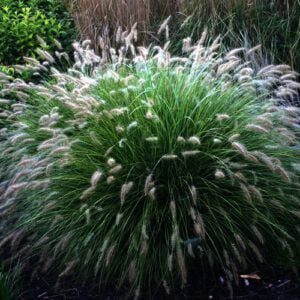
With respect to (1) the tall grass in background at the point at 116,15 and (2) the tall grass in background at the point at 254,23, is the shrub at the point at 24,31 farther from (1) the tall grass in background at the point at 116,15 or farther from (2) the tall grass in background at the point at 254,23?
(2) the tall grass in background at the point at 254,23

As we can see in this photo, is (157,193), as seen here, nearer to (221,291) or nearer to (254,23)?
(221,291)

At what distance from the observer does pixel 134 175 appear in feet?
12.4

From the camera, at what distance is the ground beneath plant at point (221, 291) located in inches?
139

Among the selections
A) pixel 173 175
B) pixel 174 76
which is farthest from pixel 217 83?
pixel 173 175

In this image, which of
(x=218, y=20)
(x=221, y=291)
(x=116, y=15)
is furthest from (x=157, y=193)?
(x=116, y=15)

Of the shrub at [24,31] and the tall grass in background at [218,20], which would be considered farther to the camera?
the shrub at [24,31]

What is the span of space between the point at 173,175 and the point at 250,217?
1.87ft

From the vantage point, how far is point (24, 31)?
6727 millimetres

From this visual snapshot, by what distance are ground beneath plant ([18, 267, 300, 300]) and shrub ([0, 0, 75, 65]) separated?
3.53m

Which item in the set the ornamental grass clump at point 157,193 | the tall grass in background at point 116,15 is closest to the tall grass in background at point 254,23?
the tall grass in background at point 116,15

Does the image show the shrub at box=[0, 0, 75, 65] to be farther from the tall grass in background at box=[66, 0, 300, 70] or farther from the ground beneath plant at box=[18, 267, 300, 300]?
the ground beneath plant at box=[18, 267, 300, 300]

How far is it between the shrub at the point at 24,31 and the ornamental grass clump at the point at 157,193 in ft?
9.45

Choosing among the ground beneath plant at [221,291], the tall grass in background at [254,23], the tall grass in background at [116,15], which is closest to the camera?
the ground beneath plant at [221,291]

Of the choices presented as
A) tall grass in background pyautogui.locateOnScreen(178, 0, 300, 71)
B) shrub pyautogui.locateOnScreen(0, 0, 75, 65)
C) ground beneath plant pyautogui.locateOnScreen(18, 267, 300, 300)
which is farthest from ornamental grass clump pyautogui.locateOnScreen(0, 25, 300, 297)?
shrub pyautogui.locateOnScreen(0, 0, 75, 65)
